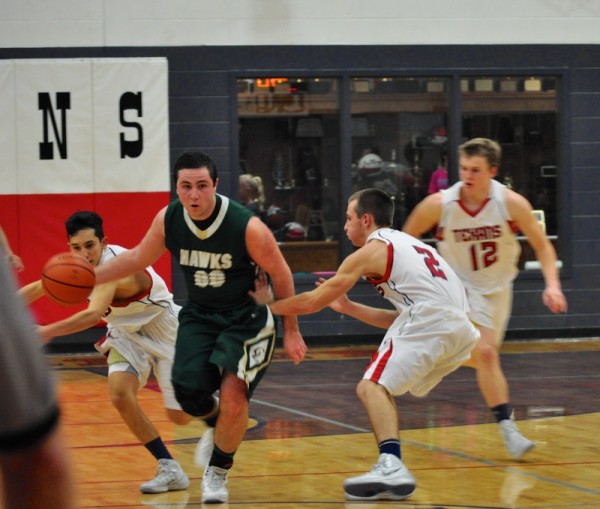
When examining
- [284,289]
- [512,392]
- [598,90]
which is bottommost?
[512,392]

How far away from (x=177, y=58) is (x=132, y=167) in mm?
1317

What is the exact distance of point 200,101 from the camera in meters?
12.5

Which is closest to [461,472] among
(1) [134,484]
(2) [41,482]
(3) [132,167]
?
(1) [134,484]

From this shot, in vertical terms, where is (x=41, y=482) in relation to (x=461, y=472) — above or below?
above

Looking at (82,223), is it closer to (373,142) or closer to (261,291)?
(261,291)

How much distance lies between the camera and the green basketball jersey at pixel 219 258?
5473 mm

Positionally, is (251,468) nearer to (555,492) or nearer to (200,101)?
(555,492)

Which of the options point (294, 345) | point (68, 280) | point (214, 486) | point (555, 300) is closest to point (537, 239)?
point (555, 300)

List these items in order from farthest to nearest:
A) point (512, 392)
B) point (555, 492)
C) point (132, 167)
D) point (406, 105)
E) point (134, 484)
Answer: point (406, 105), point (132, 167), point (512, 392), point (134, 484), point (555, 492)

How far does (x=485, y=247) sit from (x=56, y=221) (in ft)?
20.2

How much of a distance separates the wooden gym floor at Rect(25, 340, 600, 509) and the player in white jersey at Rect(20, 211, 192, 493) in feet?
0.75

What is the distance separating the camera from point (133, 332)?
20.3ft

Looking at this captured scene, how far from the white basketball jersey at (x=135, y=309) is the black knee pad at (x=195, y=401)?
Answer: 0.82 m

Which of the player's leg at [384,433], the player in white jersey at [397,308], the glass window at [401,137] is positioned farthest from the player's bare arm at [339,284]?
the glass window at [401,137]
